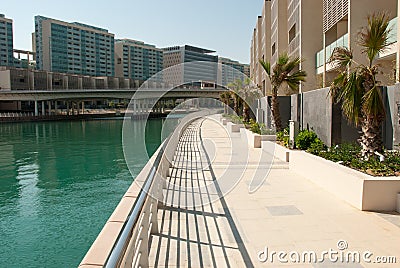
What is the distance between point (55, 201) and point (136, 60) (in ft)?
431

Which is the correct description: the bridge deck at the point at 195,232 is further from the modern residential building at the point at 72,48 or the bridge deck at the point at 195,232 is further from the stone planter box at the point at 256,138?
the modern residential building at the point at 72,48

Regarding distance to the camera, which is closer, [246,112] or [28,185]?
[28,185]

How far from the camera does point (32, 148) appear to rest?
28.0m

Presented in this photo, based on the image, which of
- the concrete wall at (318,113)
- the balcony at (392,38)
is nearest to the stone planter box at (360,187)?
the concrete wall at (318,113)

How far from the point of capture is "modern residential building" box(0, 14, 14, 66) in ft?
414

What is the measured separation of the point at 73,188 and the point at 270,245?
35.7 feet

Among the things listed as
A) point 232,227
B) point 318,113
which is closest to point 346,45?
point 318,113

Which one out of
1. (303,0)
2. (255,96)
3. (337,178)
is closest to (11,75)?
(255,96)

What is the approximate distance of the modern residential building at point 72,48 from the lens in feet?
406

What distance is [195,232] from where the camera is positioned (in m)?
5.57

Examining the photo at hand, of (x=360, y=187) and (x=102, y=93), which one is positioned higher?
(x=102, y=93)

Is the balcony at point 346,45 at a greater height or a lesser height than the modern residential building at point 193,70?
lesser

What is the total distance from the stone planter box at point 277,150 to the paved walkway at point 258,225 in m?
3.09

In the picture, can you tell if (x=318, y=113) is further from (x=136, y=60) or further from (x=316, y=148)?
(x=136, y=60)
